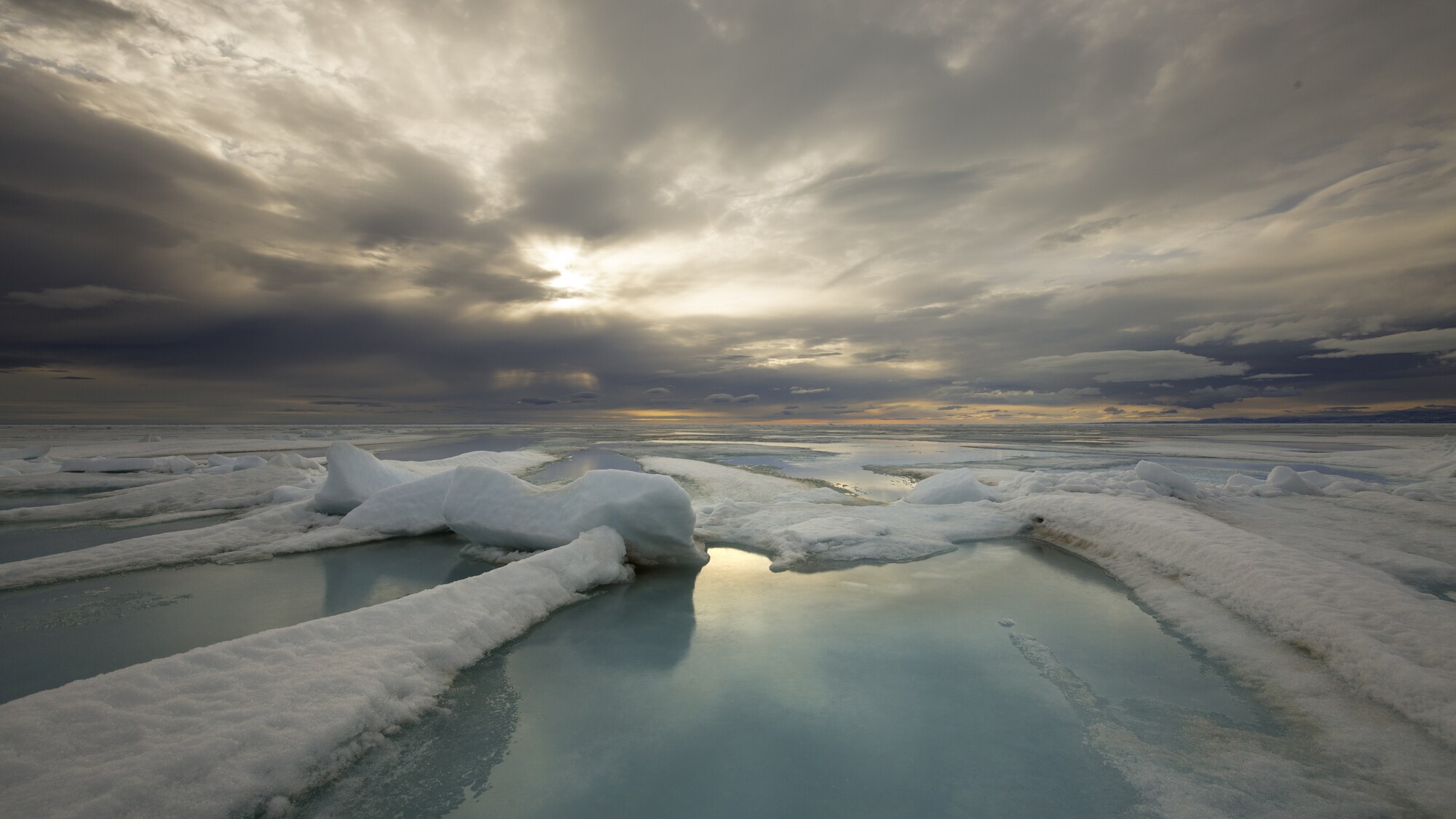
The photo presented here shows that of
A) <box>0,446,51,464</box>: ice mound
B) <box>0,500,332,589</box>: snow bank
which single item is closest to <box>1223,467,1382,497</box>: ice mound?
<box>0,500,332,589</box>: snow bank

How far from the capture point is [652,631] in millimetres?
5641

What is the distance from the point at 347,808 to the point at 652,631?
3.04 m

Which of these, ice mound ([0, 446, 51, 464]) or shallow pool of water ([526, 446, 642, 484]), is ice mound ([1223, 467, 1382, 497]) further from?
ice mound ([0, 446, 51, 464])

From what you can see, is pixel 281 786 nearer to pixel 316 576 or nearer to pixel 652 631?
pixel 652 631

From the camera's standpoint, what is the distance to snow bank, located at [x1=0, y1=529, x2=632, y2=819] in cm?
258

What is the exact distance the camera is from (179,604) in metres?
6.19

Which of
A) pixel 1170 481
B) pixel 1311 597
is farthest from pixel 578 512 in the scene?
pixel 1170 481

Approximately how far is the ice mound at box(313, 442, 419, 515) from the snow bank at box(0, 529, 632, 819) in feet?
24.2

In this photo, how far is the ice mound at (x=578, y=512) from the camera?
302 inches

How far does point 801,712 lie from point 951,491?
9.78m

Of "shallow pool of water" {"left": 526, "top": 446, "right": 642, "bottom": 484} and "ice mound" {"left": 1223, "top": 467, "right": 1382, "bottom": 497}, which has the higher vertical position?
"ice mound" {"left": 1223, "top": 467, "right": 1382, "bottom": 497}

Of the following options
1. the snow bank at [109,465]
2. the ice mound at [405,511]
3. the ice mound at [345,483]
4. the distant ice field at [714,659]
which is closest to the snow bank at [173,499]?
the distant ice field at [714,659]

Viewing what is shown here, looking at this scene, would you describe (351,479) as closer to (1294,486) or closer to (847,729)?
(847,729)

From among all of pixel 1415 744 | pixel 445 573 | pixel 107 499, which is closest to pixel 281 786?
pixel 445 573
